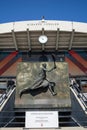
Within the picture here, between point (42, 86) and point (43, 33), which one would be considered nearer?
point (42, 86)

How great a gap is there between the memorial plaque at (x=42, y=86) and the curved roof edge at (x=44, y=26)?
15.4 feet

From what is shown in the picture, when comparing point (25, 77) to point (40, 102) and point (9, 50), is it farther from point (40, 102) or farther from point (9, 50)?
point (9, 50)

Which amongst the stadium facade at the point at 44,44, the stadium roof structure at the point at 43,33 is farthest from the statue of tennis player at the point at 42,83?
the stadium roof structure at the point at 43,33

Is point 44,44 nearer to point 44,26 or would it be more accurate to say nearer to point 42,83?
point 44,26

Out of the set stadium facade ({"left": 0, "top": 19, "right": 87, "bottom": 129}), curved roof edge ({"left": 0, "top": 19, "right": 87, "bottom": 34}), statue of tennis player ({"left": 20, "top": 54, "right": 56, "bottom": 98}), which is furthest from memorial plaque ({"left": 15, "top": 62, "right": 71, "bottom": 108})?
curved roof edge ({"left": 0, "top": 19, "right": 87, "bottom": 34})

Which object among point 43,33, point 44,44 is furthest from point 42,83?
point 44,44

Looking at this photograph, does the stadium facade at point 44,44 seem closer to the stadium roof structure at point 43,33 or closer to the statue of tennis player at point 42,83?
the stadium roof structure at point 43,33

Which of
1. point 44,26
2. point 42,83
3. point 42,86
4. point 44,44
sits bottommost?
point 42,86

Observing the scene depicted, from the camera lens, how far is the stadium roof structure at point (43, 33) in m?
17.9

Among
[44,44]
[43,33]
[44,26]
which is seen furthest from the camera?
[44,44]

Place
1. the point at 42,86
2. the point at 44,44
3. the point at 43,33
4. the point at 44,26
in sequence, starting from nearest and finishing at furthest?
the point at 42,86 < the point at 44,26 < the point at 43,33 < the point at 44,44

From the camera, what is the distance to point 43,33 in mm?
17984

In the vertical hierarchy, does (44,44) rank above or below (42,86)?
above

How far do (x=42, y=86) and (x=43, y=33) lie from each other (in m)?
6.61
